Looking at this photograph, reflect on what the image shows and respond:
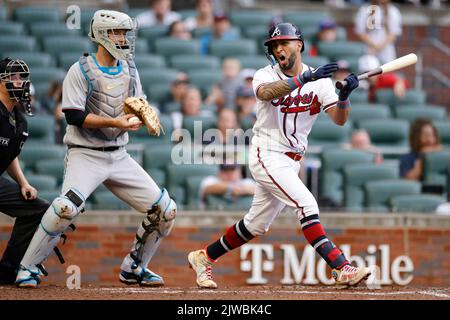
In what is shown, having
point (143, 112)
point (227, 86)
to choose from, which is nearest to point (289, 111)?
point (143, 112)

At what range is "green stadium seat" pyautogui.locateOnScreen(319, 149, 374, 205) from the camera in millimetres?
12367

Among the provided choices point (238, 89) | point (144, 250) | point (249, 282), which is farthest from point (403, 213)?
point (144, 250)

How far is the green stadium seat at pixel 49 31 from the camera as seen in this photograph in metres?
14.9

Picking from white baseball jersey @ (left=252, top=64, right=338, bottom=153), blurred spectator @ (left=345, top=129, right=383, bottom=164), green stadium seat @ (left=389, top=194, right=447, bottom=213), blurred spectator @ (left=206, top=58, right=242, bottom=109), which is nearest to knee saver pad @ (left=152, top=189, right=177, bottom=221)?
white baseball jersey @ (left=252, top=64, right=338, bottom=153)

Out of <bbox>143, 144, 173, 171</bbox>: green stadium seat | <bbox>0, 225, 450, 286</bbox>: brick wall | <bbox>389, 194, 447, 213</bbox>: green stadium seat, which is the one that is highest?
<bbox>143, 144, 173, 171</bbox>: green stadium seat

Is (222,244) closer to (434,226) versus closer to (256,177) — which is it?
(256,177)

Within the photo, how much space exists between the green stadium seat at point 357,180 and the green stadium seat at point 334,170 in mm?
109

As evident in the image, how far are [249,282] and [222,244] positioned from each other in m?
2.66

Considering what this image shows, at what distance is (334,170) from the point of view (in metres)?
12.5

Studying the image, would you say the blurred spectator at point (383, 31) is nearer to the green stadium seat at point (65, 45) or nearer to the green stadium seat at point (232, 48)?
the green stadium seat at point (232, 48)

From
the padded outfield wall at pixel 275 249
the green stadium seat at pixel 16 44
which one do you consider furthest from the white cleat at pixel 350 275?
the green stadium seat at pixel 16 44

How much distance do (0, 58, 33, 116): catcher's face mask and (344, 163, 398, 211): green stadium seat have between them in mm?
4397

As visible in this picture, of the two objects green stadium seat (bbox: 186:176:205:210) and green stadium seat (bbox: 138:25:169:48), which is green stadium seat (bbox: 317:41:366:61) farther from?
green stadium seat (bbox: 186:176:205:210)

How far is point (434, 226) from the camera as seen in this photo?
38.9 ft
